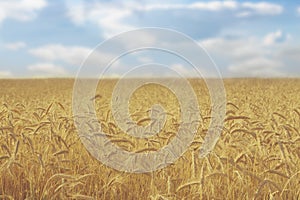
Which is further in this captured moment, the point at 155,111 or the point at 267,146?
the point at 155,111

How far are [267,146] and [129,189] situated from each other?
179cm

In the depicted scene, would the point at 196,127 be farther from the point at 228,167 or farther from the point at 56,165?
the point at 56,165

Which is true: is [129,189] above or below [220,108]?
below

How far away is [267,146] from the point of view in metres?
4.69

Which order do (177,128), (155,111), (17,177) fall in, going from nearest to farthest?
→ 1. (17,177)
2. (177,128)
3. (155,111)

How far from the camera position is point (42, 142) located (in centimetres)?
Result: 502

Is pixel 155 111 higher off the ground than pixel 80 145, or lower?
higher

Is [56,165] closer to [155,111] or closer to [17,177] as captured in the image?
[17,177]

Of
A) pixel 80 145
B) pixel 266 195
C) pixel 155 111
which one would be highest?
pixel 155 111

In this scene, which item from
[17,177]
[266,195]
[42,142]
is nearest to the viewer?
[266,195]

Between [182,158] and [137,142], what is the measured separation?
3.06ft

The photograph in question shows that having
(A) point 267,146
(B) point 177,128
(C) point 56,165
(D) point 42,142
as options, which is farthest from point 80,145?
(A) point 267,146

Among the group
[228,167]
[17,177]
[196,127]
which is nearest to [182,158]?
[228,167]

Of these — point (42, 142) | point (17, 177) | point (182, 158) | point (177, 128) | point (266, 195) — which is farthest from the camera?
point (177, 128)
